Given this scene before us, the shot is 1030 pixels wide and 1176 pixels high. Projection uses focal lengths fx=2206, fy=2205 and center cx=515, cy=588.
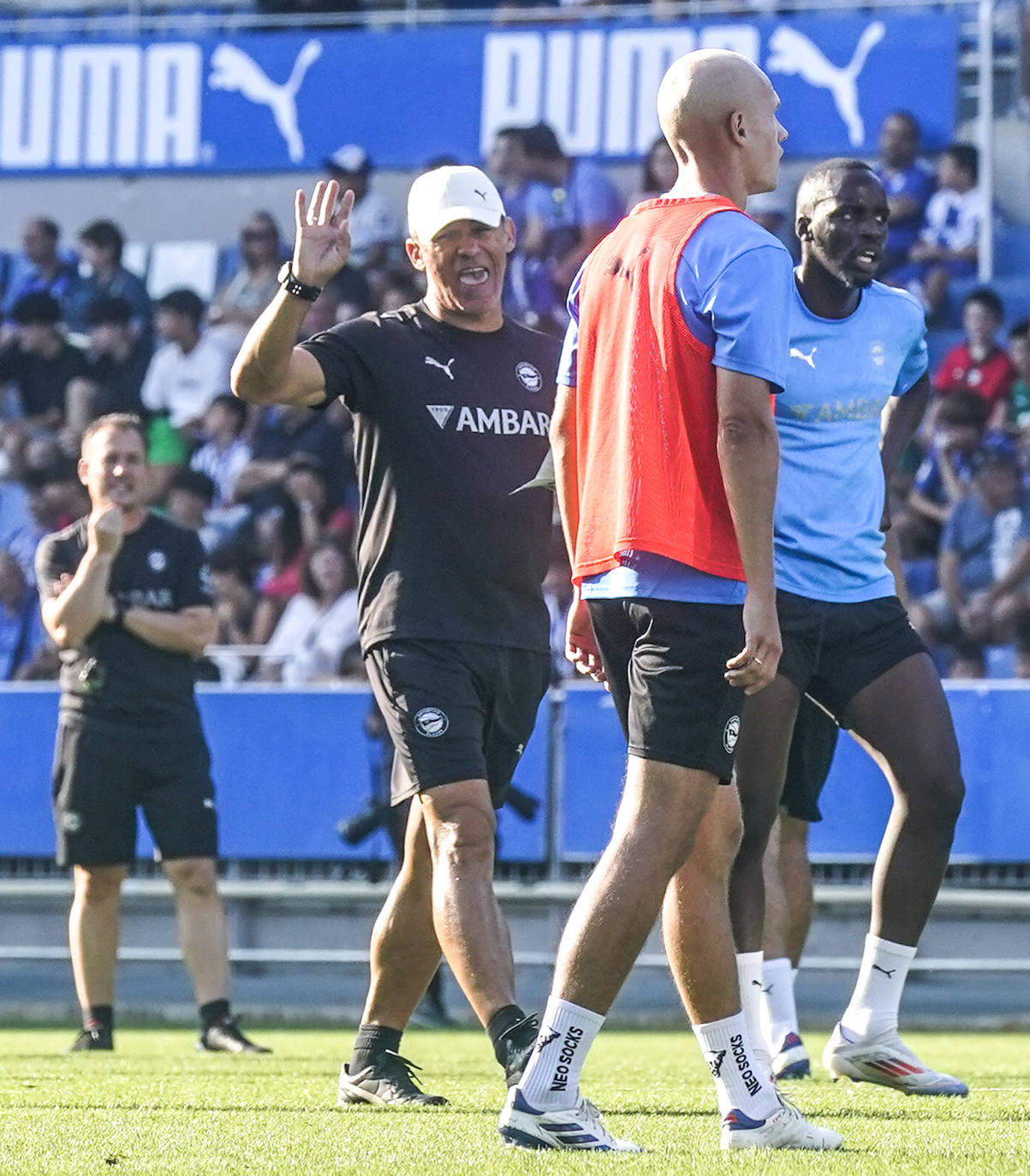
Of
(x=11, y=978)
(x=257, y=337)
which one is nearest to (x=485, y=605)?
(x=257, y=337)

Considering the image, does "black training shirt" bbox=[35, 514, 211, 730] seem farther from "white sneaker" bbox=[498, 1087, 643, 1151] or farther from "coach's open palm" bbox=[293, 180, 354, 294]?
"white sneaker" bbox=[498, 1087, 643, 1151]

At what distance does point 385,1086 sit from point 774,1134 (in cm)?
143

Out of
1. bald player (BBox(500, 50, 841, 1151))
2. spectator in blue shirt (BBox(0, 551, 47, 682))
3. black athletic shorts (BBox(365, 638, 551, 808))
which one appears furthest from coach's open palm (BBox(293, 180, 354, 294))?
spectator in blue shirt (BBox(0, 551, 47, 682))

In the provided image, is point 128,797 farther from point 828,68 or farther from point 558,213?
point 828,68

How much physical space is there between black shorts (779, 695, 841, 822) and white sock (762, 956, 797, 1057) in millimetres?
482

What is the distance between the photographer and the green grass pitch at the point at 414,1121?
4.07 meters

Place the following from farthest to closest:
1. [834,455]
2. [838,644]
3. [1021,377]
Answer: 1. [1021,377]
2. [834,455]
3. [838,644]

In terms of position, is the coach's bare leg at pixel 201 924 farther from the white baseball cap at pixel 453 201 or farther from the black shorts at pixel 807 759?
the white baseball cap at pixel 453 201

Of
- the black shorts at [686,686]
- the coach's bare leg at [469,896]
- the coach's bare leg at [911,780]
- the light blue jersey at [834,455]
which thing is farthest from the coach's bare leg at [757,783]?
the black shorts at [686,686]

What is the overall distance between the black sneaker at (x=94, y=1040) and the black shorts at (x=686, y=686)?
447 cm

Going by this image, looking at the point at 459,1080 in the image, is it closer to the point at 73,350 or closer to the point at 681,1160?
the point at 681,1160

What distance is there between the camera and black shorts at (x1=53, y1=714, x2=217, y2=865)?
8.41 m

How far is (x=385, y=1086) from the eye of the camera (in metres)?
5.47

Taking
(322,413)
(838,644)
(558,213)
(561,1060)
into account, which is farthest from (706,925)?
(558,213)
